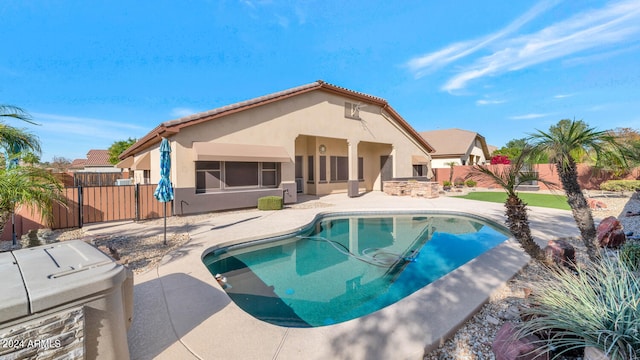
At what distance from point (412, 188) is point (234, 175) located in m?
15.5

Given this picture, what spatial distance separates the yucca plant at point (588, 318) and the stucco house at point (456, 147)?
116ft

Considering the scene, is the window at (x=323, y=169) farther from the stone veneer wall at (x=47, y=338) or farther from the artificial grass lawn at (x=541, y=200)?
the stone veneer wall at (x=47, y=338)

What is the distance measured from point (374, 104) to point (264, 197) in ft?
45.1

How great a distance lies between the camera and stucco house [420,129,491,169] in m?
37.5

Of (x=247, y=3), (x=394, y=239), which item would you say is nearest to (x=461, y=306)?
(x=394, y=239)

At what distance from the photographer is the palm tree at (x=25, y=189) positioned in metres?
4.54

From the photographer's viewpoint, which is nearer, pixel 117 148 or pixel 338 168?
pixel 338 168

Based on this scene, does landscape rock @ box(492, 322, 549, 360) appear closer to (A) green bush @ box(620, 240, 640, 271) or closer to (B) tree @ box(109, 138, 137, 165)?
(A) green bush @ box(620, 240, 640, 271)

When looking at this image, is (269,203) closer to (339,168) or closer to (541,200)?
(339,168)

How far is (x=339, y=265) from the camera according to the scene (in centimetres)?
770

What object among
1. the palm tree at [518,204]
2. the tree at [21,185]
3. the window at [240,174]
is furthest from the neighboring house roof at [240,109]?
the palm tree at [518,204]

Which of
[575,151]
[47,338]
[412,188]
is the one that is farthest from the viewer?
[412,188]

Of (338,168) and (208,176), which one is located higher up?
(338,168)

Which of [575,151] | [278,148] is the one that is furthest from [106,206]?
[575,151]
